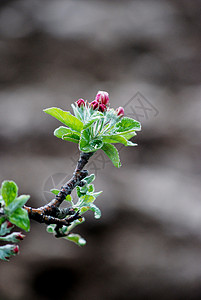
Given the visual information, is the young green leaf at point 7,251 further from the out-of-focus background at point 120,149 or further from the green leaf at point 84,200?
the out-of-focus background at point 120,149

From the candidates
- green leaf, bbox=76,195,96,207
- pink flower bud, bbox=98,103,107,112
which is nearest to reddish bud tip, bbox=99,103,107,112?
pink flower bud, bbox=98,103,107,112

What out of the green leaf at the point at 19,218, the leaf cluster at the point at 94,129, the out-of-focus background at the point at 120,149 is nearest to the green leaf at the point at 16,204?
the green leaf at the point at 19,218

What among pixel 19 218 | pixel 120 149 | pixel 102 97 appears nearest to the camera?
pixel 19 218

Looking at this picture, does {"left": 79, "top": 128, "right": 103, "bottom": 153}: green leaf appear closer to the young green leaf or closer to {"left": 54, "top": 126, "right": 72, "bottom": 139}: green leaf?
{"left": 54, "top": 126, "right": 72, "bottom": 139}: green leaf

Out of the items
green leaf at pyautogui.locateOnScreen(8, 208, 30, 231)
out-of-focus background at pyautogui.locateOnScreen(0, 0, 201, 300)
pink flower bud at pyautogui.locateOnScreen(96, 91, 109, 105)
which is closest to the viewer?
green leaf at pyautogui.locateOnScreen(8, 208, 30, 231)

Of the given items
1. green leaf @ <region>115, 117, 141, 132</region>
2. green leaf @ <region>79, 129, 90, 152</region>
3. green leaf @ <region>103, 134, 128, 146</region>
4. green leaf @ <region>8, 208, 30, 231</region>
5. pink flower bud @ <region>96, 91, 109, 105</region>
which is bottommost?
green leaf @ <region>8, 208, 30, 231</region>

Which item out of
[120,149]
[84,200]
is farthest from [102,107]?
[120,149]

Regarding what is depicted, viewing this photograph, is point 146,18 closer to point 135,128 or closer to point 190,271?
point 190,271

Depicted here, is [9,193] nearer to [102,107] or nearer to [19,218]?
[19,218]

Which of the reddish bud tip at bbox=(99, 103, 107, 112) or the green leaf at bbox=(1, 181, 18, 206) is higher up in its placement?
the reddish bud tip at bbox=(99, 103, 107, 112)
